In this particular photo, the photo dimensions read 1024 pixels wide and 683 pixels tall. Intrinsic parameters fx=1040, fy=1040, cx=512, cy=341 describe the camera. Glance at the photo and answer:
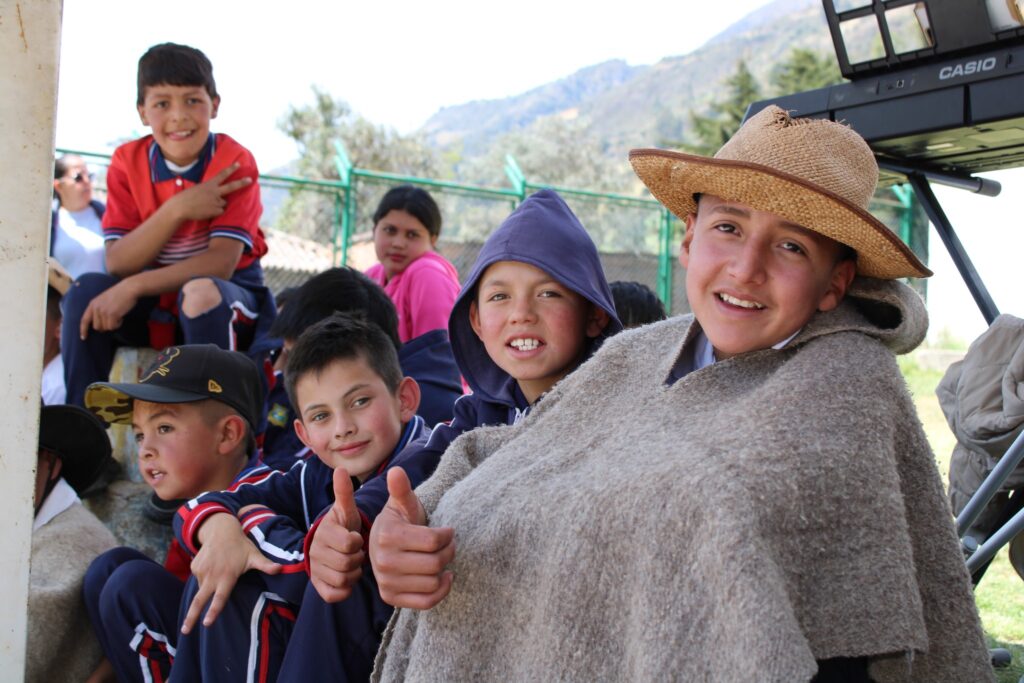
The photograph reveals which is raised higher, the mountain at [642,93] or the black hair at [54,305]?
the mountain at [642,93]

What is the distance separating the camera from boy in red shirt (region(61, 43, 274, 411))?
4.00 meters

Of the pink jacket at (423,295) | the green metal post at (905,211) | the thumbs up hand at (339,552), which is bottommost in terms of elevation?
the green metal post at (905,211)

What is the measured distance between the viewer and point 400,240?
16.8ft

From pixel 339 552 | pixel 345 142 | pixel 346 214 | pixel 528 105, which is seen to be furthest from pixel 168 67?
pixel 528 105

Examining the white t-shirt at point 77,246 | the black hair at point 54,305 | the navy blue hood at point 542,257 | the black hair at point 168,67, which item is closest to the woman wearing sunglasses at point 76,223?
the white t-shirt at point 77,246

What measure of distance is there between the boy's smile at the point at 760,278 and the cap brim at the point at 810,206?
28 millimetres

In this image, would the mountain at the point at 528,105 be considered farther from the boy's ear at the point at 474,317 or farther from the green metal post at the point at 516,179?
the boy's ear at the point at 474,317

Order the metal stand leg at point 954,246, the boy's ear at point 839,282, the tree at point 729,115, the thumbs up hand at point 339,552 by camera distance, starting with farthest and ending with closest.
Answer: the tree at point 729,115
the metal stand leg at point 954,246
the thumbs up hand at point 339,552
the boy's ear at point 839,282

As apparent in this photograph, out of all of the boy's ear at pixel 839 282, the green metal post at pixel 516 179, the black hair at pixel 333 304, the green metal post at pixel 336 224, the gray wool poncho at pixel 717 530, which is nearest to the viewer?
the gray wool poncho at pixel 717 530

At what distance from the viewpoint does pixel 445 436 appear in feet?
8.04

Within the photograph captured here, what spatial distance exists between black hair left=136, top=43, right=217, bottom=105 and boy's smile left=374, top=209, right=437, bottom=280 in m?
1.23

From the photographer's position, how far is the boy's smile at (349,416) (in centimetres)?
279

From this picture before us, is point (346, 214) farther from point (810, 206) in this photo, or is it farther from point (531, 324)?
point (810, 206)

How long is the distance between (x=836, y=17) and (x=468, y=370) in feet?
5.02
